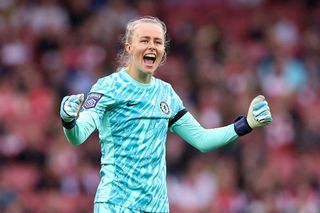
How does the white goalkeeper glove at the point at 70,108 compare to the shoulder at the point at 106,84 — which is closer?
the white goalkeeper glove at the point at 70,108

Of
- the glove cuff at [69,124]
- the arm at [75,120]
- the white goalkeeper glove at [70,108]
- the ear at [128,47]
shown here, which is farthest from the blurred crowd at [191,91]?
the white goalkeeper glove at [70,108]

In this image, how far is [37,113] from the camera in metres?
13.9

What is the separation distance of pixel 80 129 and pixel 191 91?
8164mm

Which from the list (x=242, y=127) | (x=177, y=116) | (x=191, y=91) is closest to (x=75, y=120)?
(x=177, y=116)

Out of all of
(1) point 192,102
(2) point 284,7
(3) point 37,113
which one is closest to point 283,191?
(1) point 192,102

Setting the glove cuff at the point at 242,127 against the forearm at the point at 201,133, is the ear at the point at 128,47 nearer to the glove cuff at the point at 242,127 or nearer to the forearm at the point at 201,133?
the forearm at the point at 201,133

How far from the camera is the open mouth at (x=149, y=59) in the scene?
21.4 feet

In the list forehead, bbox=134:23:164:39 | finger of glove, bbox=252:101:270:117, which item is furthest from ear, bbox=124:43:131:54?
finger of glove, bbox=252:101:270:117

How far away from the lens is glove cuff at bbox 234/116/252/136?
6.63 m

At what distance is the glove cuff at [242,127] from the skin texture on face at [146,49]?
0.68 metres

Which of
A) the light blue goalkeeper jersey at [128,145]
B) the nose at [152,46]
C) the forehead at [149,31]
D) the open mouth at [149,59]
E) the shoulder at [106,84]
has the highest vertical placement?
the forehead at [149,31]

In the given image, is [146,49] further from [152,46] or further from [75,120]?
[75,120]

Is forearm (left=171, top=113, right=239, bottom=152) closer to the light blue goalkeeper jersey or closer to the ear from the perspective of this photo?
the light blue goalkeeper jersey

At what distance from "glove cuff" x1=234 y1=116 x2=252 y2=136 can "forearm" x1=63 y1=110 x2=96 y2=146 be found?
102cm
